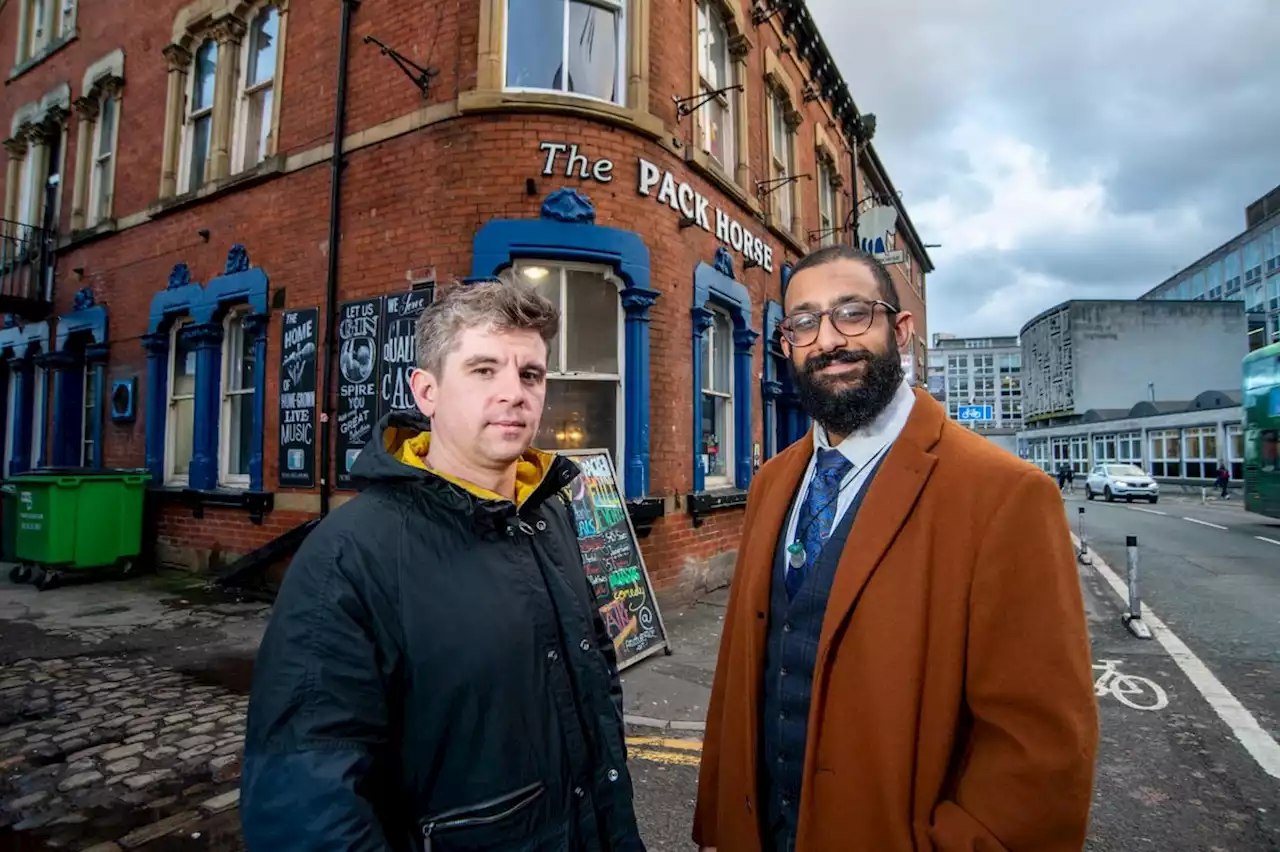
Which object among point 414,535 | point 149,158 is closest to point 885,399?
point 414,535

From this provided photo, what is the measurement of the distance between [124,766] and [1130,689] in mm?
6476

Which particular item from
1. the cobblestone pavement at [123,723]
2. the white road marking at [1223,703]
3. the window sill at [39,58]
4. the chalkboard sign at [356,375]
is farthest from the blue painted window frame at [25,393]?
the white road marking at [1223,703]

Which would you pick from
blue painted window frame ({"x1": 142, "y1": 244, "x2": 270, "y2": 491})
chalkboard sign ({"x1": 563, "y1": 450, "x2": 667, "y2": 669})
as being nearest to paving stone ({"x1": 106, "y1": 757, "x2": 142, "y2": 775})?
chalkboard sign ({"x1": 563, "y1": 450, "x2": 667, "y2": 669})

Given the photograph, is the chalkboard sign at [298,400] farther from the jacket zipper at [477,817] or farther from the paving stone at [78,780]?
the jacket zipper at [477,817]

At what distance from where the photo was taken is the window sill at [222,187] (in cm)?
786

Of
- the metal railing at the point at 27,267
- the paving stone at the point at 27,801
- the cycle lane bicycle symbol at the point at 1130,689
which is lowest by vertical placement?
the paving stone at the point at 27,801

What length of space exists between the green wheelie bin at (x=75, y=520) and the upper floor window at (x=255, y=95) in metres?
4.54

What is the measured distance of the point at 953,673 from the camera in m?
1.34

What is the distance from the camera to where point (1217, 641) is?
581cm

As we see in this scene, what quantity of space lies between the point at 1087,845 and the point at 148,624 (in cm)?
765

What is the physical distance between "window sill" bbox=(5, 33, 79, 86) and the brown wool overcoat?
15675 millimetres

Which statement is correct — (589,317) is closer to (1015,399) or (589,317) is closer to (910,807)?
(910,807)

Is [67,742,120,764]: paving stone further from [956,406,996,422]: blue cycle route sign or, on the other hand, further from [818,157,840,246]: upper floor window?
[956,406,996,422]: blue cycle route sign

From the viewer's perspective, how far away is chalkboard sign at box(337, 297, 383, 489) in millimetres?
6852
